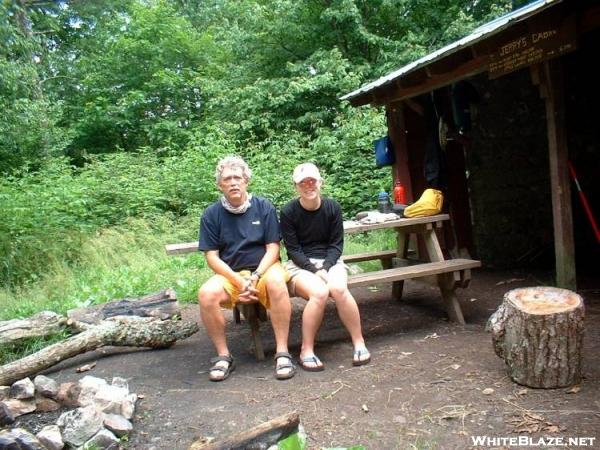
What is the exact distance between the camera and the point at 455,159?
6410 mm

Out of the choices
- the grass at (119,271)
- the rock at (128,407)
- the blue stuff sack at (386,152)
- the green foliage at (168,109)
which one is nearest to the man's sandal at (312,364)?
the rock at (128,407)

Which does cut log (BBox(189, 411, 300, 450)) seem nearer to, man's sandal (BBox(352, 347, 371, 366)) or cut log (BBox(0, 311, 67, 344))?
man's sandal (BBox(352, 347, 371, 366))

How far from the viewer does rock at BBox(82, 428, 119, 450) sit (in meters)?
2.48

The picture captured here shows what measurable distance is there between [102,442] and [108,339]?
1662mm

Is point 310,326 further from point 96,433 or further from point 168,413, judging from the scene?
point 96,433

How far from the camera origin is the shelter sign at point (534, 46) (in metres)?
3.87

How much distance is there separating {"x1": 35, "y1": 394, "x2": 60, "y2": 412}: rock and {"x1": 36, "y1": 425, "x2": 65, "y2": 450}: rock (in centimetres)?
46

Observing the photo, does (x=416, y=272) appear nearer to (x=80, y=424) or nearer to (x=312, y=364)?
(x=312, y=364)

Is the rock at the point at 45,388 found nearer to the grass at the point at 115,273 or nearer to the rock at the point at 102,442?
the rock at the point at 102,442

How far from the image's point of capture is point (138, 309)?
15.7 feet

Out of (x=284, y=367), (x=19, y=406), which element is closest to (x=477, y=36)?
(x=284, y=367)

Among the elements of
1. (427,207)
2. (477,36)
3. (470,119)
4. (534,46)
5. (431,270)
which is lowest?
(431,270)

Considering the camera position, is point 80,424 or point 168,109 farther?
point 168,109

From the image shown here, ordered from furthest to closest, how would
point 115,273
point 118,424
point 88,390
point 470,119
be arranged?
1. point 115,273
2. point 470,119
3. point 88,390
4. point 118,424
